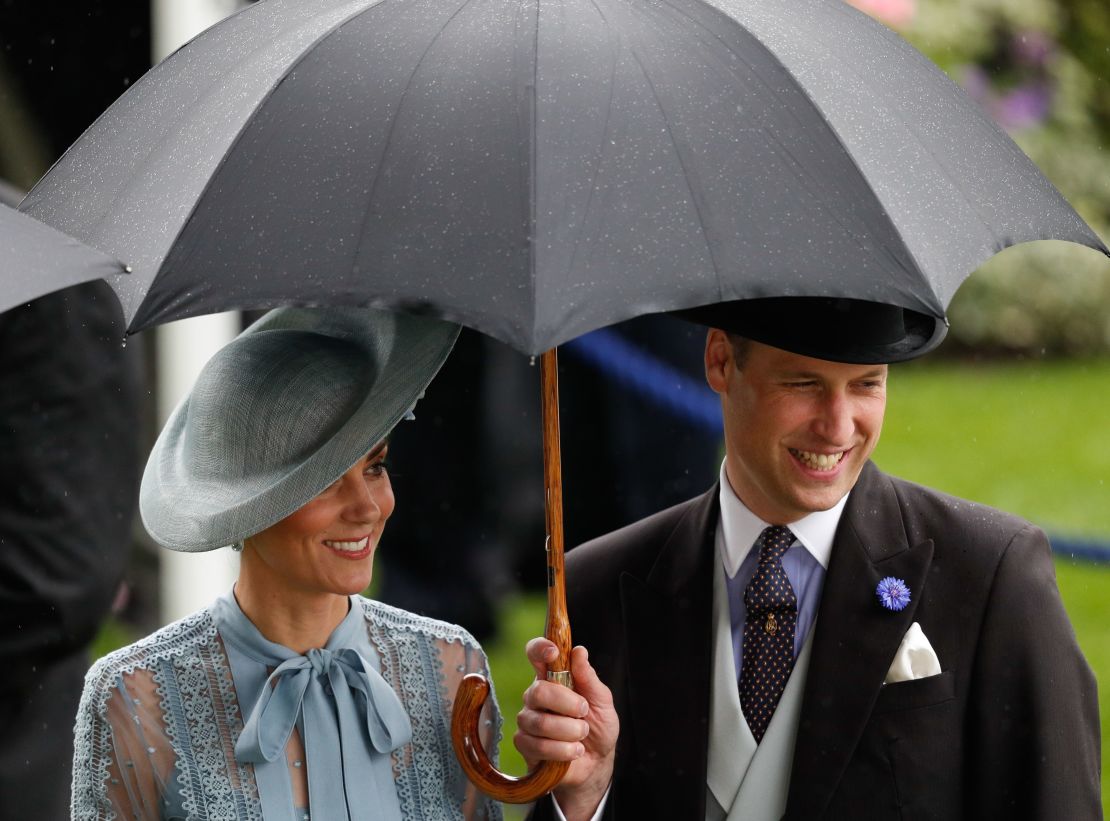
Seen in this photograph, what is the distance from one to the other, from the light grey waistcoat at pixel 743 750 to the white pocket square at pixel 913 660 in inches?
5.9

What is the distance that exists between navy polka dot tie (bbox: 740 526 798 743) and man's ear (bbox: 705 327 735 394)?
1.09 feet

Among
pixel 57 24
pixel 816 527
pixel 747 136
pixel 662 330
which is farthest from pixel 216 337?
pixel 747 136

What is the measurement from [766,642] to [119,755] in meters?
1.09

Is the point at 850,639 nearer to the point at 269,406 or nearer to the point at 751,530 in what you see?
the point at 751,530

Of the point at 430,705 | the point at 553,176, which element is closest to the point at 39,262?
the point at 553,176

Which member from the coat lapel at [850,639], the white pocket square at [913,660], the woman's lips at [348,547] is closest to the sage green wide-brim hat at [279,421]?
the woman's lips at [348,547]

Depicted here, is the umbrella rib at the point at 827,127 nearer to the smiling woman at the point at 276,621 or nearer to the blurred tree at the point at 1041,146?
the smiling woman at the point at 276,621

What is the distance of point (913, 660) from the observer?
10.2 ft

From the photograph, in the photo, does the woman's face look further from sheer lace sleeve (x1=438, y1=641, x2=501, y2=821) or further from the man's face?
the man's face

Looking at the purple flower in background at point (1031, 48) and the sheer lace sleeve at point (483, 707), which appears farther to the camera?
the purple flower in background at point (1031, 48)

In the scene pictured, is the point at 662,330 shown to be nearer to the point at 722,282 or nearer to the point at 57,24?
the point at 57,24

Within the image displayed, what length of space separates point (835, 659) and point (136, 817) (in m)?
1.17

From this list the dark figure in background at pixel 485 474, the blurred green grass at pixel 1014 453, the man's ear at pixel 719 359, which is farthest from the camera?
the blurred green grass at pixel 1014 453

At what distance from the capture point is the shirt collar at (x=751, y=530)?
10.7ft
